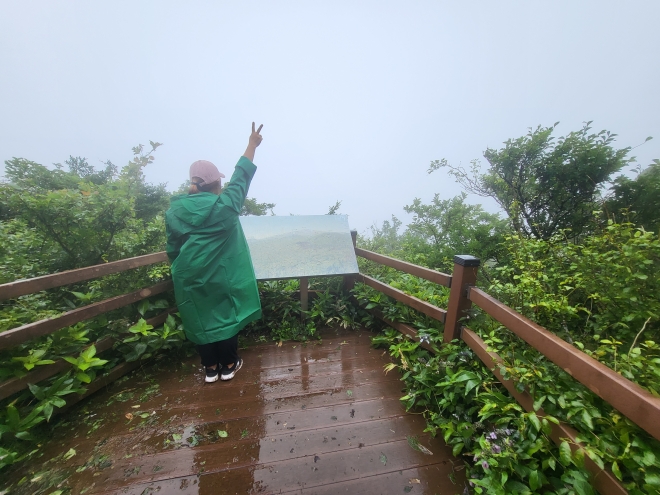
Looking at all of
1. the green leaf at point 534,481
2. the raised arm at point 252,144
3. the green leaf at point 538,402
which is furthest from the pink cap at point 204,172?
the green leaf at point 534,481

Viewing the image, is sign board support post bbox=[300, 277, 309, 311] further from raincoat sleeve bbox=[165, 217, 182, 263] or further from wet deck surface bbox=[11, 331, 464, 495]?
raincoat sleeve bbox=[165, 217, 182, 263]

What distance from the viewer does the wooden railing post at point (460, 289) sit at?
1.94m

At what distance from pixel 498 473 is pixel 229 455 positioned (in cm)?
152

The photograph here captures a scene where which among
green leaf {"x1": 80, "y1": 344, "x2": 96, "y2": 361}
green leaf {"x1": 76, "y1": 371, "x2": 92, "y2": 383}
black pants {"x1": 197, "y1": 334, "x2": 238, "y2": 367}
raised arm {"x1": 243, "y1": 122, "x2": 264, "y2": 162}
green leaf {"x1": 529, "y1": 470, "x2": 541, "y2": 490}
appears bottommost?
black pants {"x1": 197, "y1": 334, "x2": 238, "y2": 367}

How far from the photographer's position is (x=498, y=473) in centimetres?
127

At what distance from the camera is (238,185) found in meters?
2.23

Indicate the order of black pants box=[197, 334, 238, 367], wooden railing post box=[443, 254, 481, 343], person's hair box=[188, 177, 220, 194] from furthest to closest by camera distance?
black pants box=[197, 334, 238, 367] < person's hair box=[188, 177, 220, 194] < wooden railing post box=[443, 254, 481, 343]

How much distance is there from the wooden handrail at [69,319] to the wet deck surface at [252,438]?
2.25ft

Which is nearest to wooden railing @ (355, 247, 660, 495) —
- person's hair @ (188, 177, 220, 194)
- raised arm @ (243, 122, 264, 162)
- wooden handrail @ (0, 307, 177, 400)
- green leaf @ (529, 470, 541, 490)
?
green leaf @ (529, 470, 541, 490)

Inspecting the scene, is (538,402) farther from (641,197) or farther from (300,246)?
(641,197)

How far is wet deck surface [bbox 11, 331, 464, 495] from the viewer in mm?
1497

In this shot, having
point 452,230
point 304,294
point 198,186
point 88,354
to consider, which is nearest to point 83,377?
point 88,354

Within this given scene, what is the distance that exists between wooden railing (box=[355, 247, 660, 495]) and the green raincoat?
5.30ft

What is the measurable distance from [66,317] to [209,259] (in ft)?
3.37
